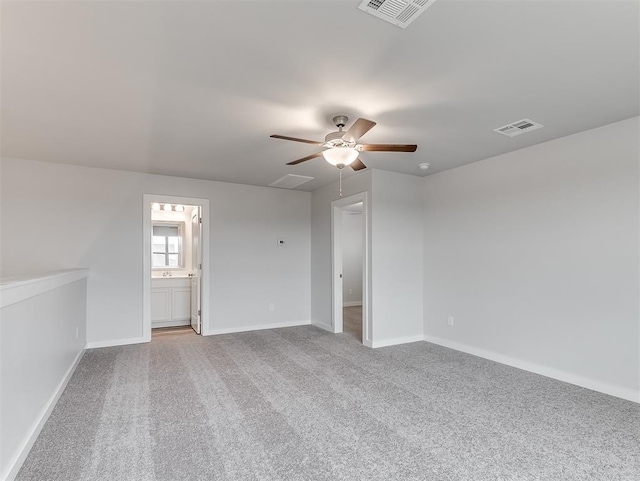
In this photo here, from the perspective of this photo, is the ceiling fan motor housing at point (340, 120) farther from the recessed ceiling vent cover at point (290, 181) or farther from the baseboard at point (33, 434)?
the baseboard at point (33, 434)

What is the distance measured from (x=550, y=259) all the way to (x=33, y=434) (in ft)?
15.3

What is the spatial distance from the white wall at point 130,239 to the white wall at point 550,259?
258 cm

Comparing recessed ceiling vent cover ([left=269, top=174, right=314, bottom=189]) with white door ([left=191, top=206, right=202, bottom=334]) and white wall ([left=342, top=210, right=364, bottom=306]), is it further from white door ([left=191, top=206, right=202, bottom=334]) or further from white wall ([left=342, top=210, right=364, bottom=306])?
white wall ([left=342, top=210, right=364, bottom=306])

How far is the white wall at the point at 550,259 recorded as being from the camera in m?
3.06

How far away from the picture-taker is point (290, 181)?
5.39 meters

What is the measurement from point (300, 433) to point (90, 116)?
3.11 metres

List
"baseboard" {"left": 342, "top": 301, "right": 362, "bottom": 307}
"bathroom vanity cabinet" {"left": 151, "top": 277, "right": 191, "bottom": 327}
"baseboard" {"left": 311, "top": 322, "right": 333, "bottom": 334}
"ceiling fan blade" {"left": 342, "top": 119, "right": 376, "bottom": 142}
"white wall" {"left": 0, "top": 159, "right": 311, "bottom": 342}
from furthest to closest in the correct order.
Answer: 1. "baseboard" {"left": 342, "top": 301, "right": 362, "bottom": 307}
2. "bathroom vanity cabinet" {"left": 151, "top": 277, "right": 191, "bottom": 327}
3. "baseboard" {"left": 311, "top": 322, "right": 333, "bottom": 334}
4. "white wall" {"left": 0, "top": 159, "right": 311, "bottom": 342}
5. "ceiling fan blade" {"left": 342, "top": 119, "right": 376, "bottom": 142}

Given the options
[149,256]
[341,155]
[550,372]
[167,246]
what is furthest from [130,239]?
[550,372]

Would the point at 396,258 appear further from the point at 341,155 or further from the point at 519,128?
the point at 341,155

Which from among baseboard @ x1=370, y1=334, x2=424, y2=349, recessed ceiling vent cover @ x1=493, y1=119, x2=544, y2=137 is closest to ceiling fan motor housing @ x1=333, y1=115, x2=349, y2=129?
recessed ceiling vent cover @ x1=493, y1=119, x2=544, y2=137

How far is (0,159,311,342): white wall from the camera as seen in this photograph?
429cm

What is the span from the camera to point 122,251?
4773 millimetres

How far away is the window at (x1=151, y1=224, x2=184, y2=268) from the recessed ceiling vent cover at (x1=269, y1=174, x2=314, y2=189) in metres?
2.51

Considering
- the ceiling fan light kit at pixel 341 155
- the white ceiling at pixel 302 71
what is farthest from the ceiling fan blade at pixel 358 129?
the white ceiling at pixel 302 71
